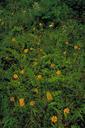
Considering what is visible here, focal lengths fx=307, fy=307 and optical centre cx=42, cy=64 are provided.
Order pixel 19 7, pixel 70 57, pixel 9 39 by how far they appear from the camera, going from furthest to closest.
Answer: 1. pixel 19 7
2. pixel 9 39
3. pixel 70 57

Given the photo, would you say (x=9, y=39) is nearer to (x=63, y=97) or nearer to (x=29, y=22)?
(x=29, y=22)

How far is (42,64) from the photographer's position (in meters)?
4.29

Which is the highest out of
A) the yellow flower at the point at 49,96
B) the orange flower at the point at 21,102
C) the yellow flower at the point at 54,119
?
the yellow flower at the point at 49,96

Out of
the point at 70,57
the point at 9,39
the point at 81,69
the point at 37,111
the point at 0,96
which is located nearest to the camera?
the point at 37,111

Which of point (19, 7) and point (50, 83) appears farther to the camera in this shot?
point (19, 7)

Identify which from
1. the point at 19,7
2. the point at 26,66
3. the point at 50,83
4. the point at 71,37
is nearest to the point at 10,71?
the point at 26,66

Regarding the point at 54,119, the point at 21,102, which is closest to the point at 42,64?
the point at 21,102

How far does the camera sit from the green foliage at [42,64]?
360cm

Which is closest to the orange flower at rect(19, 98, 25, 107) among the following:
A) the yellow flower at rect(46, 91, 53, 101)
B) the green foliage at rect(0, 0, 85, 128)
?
the green foliage at rect(0, 0, 85, 128)

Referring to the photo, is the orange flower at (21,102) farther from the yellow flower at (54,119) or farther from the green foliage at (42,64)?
the yellow flower at (54,119)

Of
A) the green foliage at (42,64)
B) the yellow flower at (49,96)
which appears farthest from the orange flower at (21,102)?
the yellow flower at (49,96)

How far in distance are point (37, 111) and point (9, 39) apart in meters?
1.63

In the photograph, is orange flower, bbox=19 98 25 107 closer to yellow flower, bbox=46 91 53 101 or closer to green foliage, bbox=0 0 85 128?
green foliage, bbox=0 0 85 128

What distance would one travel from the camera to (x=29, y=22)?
17.3 ft
